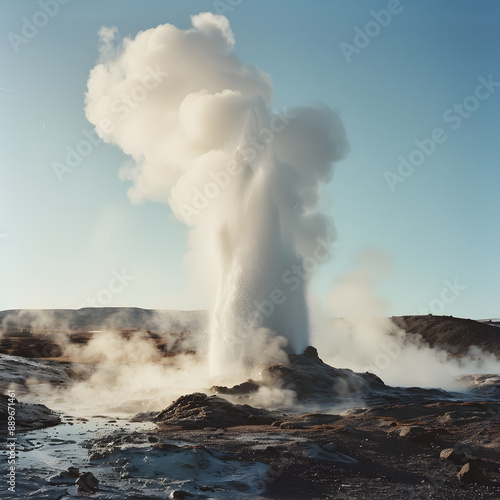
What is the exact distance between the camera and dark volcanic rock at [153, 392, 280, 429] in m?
11.5

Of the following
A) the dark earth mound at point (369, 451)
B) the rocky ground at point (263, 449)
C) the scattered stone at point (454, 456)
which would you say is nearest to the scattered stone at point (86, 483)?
the rocky ground at point (263, 449)

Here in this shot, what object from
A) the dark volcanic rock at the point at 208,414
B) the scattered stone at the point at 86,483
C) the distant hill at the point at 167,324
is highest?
the distant hill at the point at 167,324

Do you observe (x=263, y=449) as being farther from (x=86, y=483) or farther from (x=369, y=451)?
(x=86, y=483)

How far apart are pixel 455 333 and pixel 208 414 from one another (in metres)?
36.4

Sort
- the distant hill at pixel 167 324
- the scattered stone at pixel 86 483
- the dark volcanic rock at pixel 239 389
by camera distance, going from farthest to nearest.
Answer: the distant hill at pixel 167 324, the dark volcanic rock at pixel 239 389, the scattered stone at pixel 86 483

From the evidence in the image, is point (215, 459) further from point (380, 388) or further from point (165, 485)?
point (380, 388)

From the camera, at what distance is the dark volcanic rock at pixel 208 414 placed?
37.8 feet

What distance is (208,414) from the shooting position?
11.9 meters

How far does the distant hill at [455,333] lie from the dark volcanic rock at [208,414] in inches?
1202

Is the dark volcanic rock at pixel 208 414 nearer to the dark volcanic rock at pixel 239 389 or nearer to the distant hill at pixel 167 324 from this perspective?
the dark volcanic rock at pixel 239 389

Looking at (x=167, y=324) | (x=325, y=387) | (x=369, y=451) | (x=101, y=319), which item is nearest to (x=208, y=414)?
(x=369, y=451)

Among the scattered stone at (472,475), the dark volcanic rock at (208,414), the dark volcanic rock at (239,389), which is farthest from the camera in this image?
the dark volcanic rock at (239,389)

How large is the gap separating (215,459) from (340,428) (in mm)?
3547

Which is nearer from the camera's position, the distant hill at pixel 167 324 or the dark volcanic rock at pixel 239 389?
the dark volcanic rock at pixel 239 389
